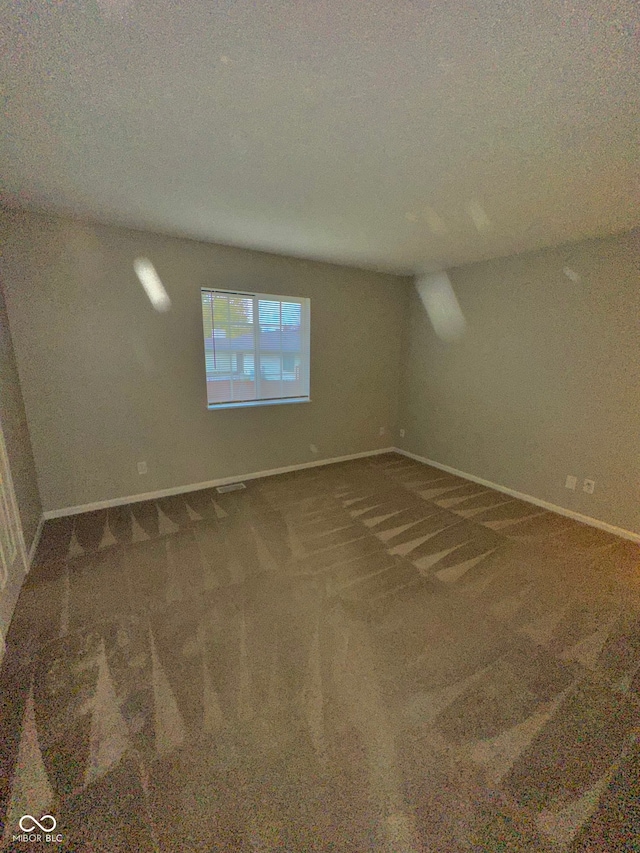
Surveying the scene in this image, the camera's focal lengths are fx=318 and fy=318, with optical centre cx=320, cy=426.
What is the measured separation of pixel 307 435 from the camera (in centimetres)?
403

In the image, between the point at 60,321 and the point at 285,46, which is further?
the point at 60,321

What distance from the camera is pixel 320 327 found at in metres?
3.83

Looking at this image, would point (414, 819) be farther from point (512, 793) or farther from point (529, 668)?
point (529, 668)

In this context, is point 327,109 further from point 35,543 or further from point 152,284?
point 35,543

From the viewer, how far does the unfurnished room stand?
1.01m

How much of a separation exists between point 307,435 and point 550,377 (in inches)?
103

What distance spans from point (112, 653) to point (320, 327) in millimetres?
3393

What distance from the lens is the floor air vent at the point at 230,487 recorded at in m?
3.40

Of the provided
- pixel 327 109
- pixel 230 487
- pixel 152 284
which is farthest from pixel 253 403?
pixel 327 109

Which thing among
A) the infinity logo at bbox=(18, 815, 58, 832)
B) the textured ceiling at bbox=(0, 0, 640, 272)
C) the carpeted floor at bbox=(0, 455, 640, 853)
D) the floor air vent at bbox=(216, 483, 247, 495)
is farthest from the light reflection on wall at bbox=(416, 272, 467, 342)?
the infinity logo at bbox=(18, 815, 58, 832)

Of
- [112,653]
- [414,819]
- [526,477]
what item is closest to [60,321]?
[112,653]

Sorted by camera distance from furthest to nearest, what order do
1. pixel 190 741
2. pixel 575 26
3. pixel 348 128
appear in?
pixel 348 128
pixel 190 741
pixel 575 26

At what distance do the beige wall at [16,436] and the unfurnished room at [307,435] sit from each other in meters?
0.04

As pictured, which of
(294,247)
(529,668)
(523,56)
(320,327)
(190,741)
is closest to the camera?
(523,56)
